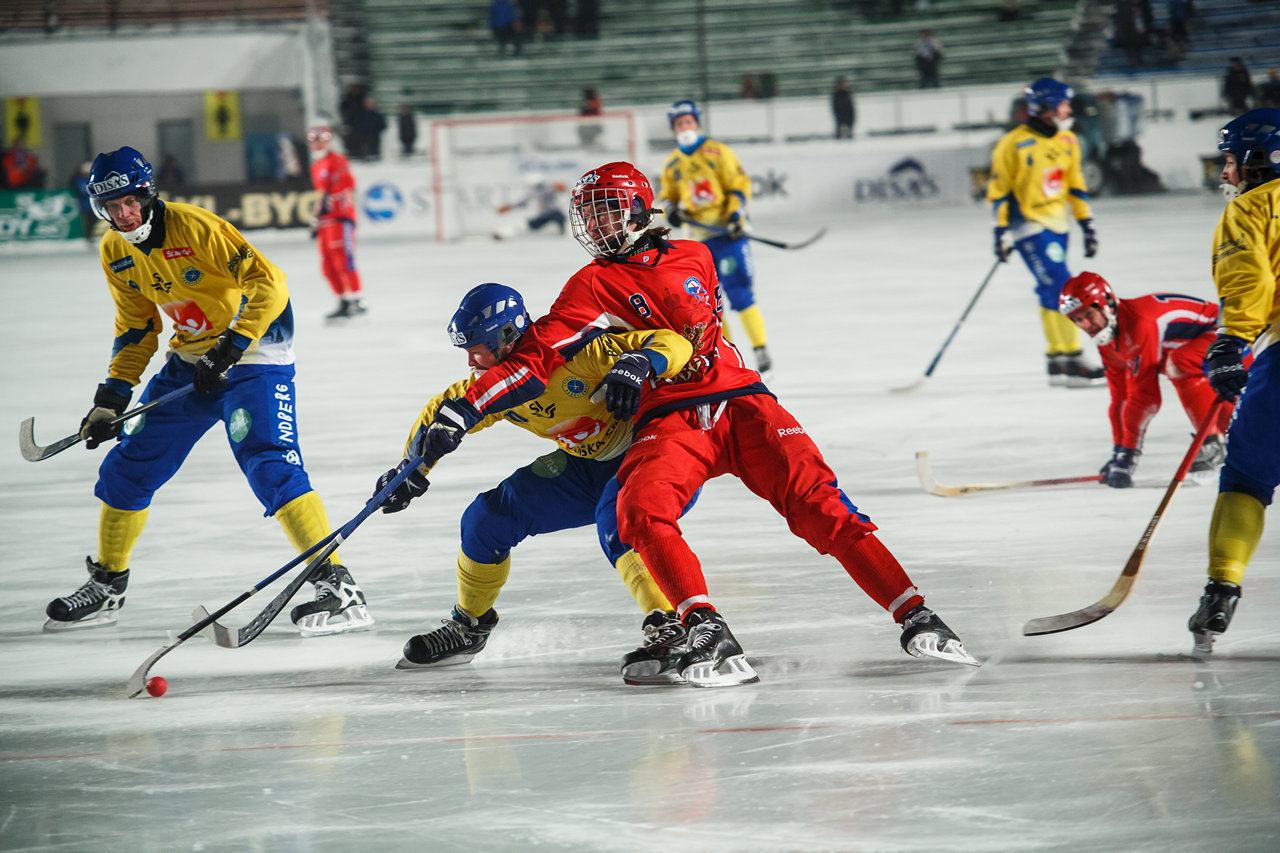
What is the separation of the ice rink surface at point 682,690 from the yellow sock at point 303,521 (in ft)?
0.96

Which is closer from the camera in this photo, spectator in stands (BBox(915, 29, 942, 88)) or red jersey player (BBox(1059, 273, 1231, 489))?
red jersey player (BBox(1059, 273, 1231, 489))

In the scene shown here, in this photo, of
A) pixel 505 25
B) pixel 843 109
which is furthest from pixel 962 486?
pixel 505 25

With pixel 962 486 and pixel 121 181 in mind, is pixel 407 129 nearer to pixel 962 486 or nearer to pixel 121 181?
pixel 962 486

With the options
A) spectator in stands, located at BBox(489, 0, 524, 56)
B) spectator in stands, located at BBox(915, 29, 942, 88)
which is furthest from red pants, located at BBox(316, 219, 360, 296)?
spectator in stands, located at BBox(915, 29, 942, 88)

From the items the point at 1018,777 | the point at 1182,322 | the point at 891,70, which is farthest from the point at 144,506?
the point at 891,70

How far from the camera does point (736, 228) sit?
8.73 metres

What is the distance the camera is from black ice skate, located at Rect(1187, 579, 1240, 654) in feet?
11.4

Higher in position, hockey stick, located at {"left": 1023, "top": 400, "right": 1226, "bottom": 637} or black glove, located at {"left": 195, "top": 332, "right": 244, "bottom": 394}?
black glove, located at {"left": 195, "top": 332, "right": 244, "bottom": 394}

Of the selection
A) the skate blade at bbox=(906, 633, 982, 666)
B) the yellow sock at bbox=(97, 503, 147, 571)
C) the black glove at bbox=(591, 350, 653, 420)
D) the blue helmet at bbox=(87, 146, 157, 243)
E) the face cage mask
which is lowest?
the skate blade at bbox=(906, 633, 982, 666)

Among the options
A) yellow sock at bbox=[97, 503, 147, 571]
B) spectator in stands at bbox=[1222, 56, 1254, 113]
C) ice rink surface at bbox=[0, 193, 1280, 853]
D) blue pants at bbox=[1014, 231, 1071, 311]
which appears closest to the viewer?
ice rink surface at bbox=[0, 193, 1280, 853]

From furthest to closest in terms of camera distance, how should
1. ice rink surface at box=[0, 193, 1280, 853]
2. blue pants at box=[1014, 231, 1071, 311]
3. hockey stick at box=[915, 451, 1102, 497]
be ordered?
blue pants at box=[1014, 231, 1071, 311], hockey stick at box=[915, 451, 1102, 497], ice rink surface at box=[0, 193, 1280, 853]

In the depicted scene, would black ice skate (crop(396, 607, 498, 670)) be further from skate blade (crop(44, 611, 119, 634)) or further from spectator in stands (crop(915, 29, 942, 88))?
spectator in stands (crop(915, 29, 942, 88))

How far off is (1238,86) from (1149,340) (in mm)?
17249

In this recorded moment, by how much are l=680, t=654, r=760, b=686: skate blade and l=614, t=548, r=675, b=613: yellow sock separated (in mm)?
235
